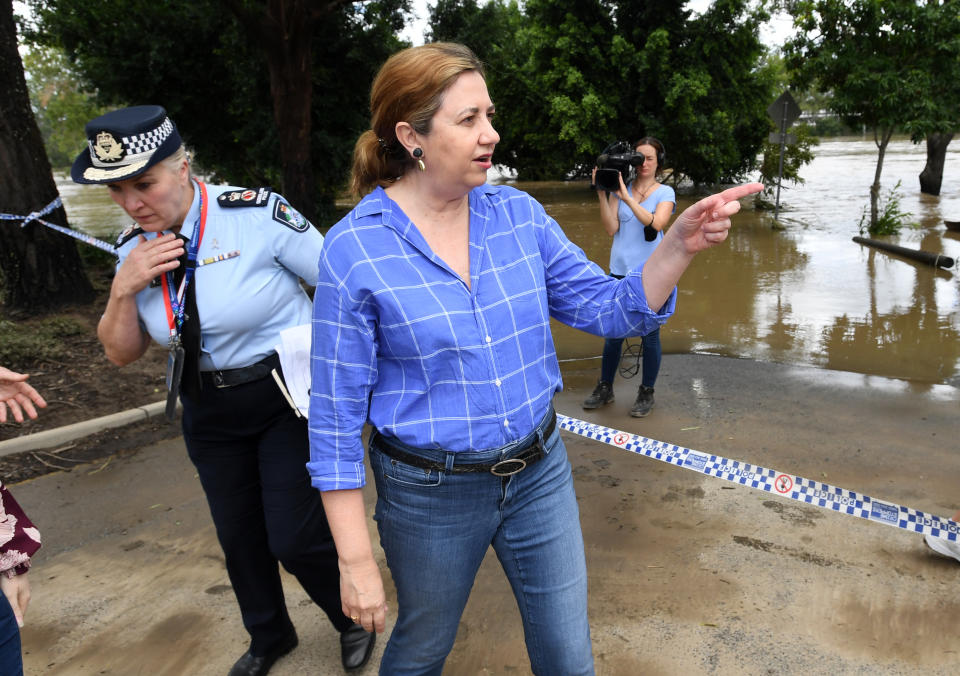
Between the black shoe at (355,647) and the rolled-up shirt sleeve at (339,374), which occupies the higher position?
the rolled-up shirt sleeve at (339,374)

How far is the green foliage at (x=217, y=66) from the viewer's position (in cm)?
1459

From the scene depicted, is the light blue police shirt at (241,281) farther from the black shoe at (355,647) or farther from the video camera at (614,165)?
the video camera at (614,165)

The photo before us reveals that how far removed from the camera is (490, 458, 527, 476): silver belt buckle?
181cm

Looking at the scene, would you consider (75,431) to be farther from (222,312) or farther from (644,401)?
(644,401)

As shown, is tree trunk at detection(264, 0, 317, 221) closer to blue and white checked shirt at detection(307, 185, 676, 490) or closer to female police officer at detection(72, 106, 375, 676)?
female police officer at detection(72, 106, 375, 676)

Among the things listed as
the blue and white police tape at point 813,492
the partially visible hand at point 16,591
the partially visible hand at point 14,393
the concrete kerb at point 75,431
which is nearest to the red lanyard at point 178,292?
the partially visible hand at point 14,393

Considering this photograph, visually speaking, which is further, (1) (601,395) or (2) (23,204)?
(2) (23,204)

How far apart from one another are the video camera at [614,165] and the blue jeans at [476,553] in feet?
11.7

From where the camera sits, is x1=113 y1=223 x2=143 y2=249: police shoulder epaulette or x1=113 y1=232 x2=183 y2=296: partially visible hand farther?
x1=113 y1=223 x2=143 y2=249: police shoulder epaulette

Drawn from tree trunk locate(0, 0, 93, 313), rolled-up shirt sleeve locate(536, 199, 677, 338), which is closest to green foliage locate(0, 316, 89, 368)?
tree trunk locate(0, 0, 93, 313)

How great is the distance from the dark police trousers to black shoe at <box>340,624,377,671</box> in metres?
0.28

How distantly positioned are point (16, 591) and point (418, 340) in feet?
3.97

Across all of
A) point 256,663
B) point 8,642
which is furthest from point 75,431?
point 8,642

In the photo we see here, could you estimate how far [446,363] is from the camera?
1741 millimetres
